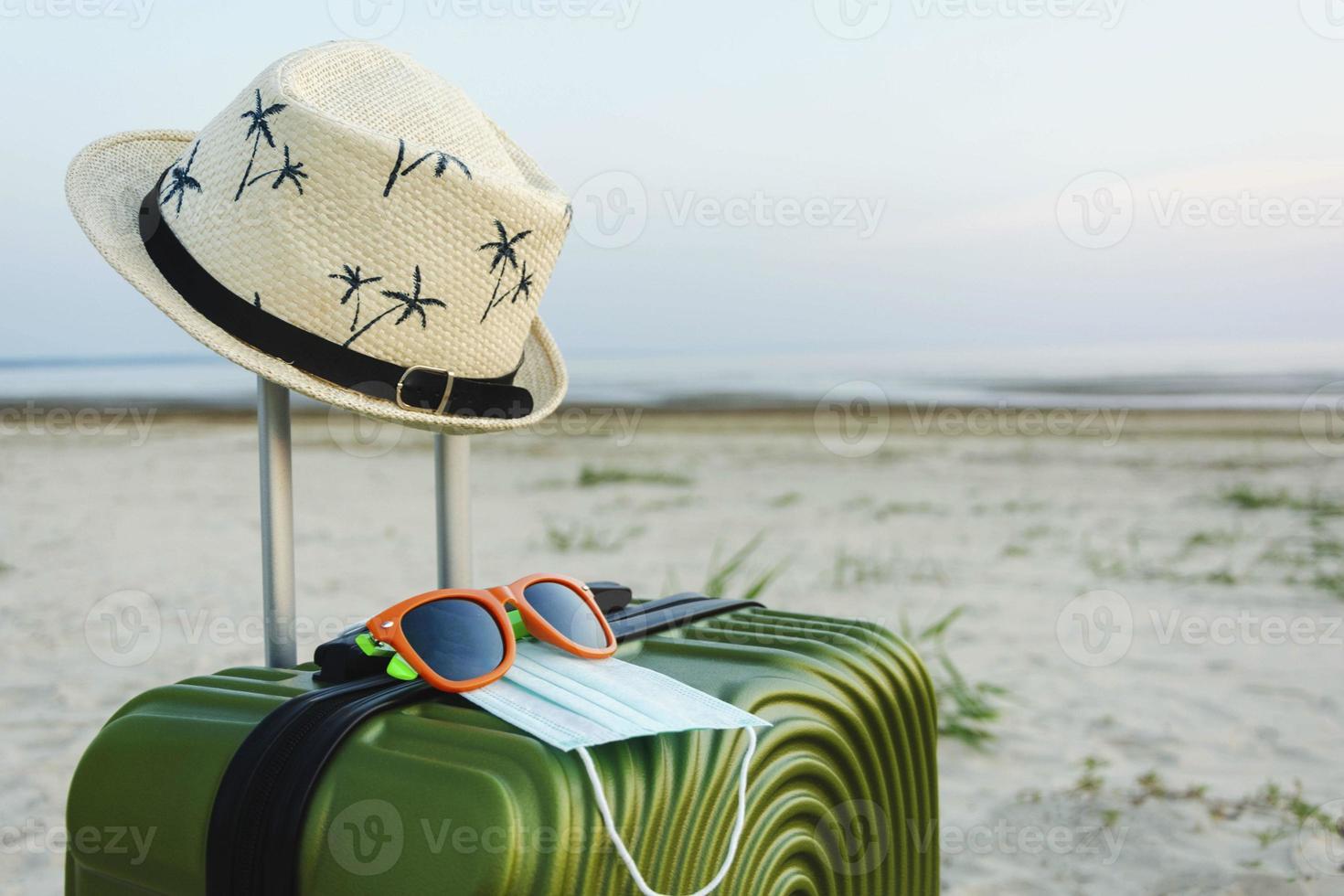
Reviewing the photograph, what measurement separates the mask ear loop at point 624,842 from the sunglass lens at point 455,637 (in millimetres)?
213

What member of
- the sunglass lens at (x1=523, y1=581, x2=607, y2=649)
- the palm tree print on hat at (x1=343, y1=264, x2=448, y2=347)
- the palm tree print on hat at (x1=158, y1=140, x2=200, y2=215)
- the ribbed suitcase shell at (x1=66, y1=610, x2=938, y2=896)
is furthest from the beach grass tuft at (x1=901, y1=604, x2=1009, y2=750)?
the palm tree print on hat at (x1=158, y1=140, x2=200, y2=215)

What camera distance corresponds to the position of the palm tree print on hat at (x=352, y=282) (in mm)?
1547

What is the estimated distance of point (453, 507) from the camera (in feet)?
6.35

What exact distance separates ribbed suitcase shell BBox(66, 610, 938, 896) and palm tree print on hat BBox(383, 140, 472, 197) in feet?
2.24

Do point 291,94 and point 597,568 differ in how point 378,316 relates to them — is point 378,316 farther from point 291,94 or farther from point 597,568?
point 597,568

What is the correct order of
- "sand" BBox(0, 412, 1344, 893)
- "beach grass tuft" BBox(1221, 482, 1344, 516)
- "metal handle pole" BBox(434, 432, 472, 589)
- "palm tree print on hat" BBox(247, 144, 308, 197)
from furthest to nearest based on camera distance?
1. "beach grass tuft" BBox(1221, 482, 1344, 516)
2. "sand" BBox(0, 412, 1344, 893)
3. "metal handle pole" BBox(434, 432, 472, 589)
4. "palm tree print on hat" BBox(247, 144, 308, 197)

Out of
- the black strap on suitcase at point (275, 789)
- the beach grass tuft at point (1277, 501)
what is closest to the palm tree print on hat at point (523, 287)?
the black strap on suitcase at point (275, 789)

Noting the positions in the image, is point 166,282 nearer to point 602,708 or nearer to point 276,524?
point 276,524

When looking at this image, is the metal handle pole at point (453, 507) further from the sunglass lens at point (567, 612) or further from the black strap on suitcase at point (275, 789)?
the black strap on suitcase at point (275, 789)

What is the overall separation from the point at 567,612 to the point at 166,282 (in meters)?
0.75

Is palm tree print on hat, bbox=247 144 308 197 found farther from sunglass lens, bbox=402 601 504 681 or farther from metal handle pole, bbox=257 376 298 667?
sunglass lens, bbox=402 601 504 681

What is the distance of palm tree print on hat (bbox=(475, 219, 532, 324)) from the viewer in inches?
65.3

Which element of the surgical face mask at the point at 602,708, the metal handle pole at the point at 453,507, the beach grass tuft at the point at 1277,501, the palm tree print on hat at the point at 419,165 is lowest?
the beach grass tuft at the point at 1277,501

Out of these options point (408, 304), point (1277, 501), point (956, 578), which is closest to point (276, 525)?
point (408, 304)
